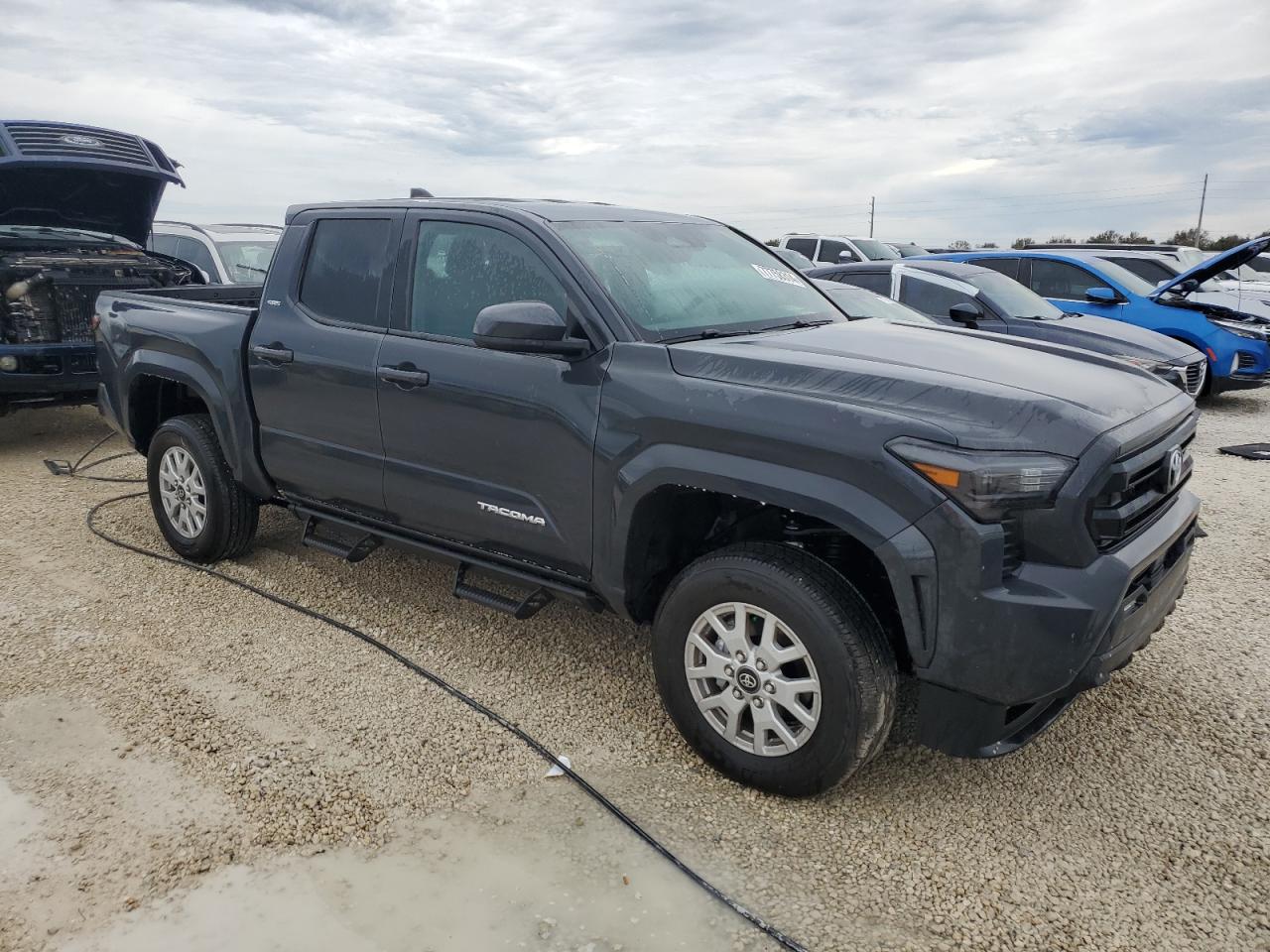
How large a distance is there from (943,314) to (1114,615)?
6694mm

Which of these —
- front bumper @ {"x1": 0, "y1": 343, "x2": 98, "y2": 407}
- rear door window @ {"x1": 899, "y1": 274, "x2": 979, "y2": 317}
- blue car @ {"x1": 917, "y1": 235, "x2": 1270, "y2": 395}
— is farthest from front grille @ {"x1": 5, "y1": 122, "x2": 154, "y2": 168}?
blue car @ {"x1": 917, "y1": 235, "x2": 1270, "y2": 395}

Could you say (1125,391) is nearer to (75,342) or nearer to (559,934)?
(559,934)

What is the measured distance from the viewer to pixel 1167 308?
403 inches

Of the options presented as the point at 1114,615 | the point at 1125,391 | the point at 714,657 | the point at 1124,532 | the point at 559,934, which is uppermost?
the point at 1125,391

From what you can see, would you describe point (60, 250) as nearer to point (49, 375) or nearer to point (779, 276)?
point (49, 375)

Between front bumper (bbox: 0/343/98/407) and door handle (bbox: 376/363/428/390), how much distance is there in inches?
181

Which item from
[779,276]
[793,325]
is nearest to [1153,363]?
[779,276]

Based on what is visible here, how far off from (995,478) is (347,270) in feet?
9.41

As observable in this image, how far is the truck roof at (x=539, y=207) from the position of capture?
3.73 m

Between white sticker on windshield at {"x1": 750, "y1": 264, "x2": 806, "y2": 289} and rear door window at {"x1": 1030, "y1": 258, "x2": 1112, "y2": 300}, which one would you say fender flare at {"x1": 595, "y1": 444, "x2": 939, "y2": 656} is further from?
rear door window at {"x1": 1030, "y1": 258, "x2": 1112, "y2": 300}

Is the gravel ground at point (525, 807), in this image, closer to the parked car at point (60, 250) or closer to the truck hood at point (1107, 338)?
the parked car at point (60, 250)

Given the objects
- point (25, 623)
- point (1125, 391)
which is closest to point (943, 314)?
point (1125, 391)

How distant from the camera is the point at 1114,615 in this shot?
8.67 feet

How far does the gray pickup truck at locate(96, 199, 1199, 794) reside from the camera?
103 inches
